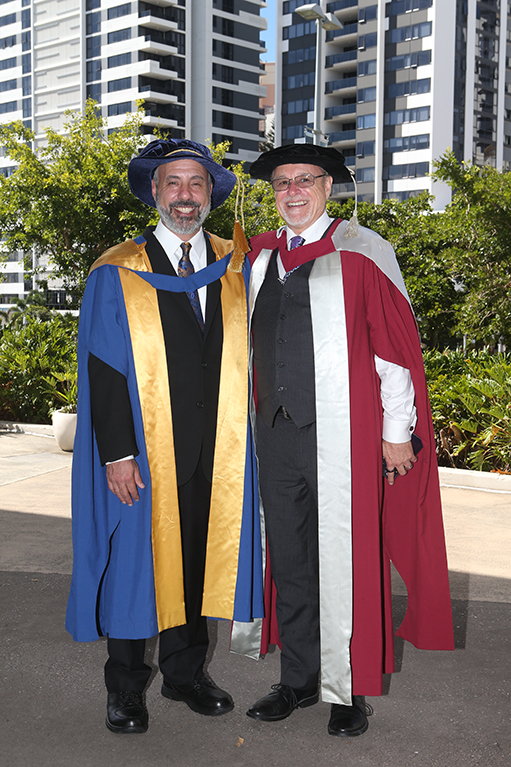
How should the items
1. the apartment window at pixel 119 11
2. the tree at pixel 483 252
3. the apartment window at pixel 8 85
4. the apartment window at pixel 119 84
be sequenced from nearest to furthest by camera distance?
the tree at pixel 483 252 < the apartment window at pixel 119 11 < the apartment window at pixel 119 84 < the apartment window at pixel 8 85

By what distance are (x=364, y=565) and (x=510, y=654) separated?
126 cm

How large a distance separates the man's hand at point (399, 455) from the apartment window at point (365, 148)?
197ft

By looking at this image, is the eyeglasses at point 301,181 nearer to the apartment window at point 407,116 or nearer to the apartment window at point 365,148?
the apartment window at point 407,116

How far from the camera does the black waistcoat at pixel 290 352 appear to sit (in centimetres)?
308

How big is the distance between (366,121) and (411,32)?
6.89 meters

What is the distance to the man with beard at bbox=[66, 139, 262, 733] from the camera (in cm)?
309

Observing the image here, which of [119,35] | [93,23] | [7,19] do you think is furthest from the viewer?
[7,19]

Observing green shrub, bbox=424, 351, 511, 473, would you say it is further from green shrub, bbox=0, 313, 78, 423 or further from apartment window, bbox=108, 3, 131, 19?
apartment window, bbox=108, 3, 131, 19

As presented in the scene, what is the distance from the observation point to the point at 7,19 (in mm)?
77438

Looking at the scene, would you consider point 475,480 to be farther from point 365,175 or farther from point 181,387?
point 365,175

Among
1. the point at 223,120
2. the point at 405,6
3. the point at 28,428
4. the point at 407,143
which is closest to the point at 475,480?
the point at 28,428

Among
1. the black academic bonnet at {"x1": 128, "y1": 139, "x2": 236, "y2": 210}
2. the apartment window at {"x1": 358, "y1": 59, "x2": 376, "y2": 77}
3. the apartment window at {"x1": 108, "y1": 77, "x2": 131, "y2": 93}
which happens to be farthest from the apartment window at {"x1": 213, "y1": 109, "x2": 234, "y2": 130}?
the black academic bonnet at {"x1": 128, "y1": 139, "x2": 236, "y2": 210}

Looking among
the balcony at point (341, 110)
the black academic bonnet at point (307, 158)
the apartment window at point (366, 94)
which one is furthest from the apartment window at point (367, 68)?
the black academic bonnet at point (307, 158)

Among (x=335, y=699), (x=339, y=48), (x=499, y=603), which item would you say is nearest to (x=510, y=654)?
(x=499, y=603)
